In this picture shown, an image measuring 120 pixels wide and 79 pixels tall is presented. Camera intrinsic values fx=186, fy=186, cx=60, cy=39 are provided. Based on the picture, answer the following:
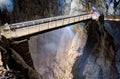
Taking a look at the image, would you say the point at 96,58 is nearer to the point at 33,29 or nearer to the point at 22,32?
the point at 33,29

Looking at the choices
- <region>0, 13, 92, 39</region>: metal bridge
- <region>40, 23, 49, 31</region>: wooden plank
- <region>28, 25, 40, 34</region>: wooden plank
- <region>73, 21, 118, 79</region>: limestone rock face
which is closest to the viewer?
<region>0, 13, 92, 39</region>: metal bridge

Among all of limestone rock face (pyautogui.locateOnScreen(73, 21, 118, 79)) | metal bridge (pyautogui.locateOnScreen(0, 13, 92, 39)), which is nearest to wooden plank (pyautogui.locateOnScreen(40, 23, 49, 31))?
metal bridge (pyautogui.locateOnScreen(0, 13, 92, 39))

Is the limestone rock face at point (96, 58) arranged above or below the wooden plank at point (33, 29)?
below

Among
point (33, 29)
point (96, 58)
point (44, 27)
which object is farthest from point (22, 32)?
point (96, 58)

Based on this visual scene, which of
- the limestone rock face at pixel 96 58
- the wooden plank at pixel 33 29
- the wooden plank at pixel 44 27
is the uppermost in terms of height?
the wooden plank at pixel 33 29

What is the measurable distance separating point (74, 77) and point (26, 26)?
8993mm

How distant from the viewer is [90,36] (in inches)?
728

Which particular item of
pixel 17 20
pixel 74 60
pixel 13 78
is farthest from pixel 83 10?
pixel 13 78

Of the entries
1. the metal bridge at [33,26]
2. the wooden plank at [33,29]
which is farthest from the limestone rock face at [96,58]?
the wooden plank at [33,29]

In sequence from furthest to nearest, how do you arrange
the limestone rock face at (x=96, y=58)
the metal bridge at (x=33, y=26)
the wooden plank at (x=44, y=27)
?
the limestone rock face at (x=96, y=58), the wooden plank at (x=44, y=27), the metal bridge at (x=33, y=26)

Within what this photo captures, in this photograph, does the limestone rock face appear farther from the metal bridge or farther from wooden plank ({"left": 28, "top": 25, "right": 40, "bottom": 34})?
wooden plank ({"left": 28, "top": 25, "right": 40, "bottom": 34})

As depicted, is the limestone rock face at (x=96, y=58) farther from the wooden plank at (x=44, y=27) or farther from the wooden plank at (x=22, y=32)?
the wooden plank at (x=22, y=32)

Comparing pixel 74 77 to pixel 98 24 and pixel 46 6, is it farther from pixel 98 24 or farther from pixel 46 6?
pixel 46 6

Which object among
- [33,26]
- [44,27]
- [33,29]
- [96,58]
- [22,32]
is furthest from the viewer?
[96,58]
